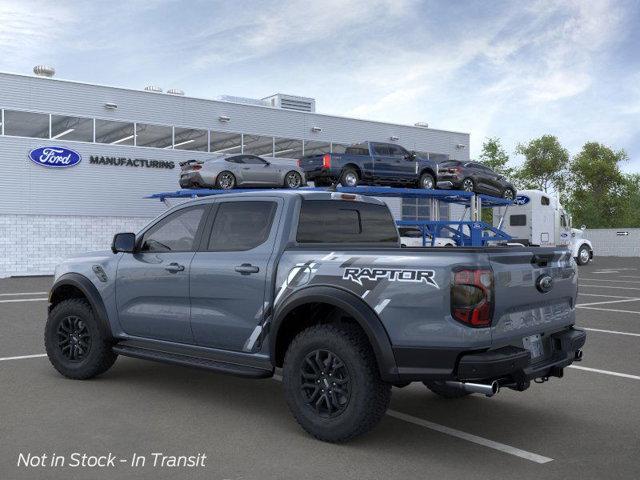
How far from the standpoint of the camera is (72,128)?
91.5 ft

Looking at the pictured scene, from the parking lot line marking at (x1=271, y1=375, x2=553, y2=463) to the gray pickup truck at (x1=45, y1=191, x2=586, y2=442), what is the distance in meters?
0.31

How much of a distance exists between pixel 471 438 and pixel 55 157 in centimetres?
2557

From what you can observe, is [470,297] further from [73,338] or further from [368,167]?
[368,167]

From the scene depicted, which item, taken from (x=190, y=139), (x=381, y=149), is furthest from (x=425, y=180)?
(x=190, y=139)

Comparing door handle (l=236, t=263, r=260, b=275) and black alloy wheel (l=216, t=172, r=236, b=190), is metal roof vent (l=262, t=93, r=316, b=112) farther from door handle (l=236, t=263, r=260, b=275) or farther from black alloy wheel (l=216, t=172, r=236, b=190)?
door handle (l=236, t=263, r=260, b=275)

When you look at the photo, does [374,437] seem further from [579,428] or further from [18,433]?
[18,433]

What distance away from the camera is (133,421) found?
5.44 metres

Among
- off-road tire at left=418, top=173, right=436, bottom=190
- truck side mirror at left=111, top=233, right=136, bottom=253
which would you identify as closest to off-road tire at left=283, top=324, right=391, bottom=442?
truck side mirror at left=111, top=233, right=136, bottom=253

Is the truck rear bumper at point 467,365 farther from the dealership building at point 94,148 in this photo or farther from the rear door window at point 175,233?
the dealership building at point 94,148

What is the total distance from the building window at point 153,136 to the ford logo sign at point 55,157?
2.76 m

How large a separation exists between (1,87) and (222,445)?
25.2 m

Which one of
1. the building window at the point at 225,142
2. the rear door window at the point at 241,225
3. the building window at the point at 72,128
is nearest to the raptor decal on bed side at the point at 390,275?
the rear door window at the point at 241,225

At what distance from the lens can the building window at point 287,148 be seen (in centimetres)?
3325

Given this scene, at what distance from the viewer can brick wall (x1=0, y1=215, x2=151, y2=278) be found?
87.6 feet
